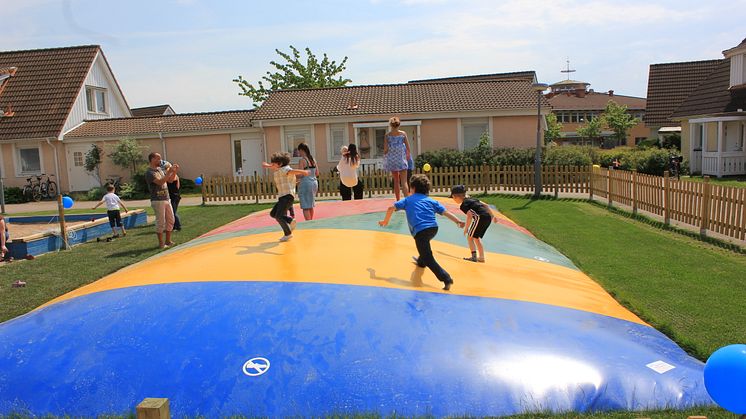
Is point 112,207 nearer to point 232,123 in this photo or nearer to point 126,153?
point 126,153

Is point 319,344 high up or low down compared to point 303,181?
down

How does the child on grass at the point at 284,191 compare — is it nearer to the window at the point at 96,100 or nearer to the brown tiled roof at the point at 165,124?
the brown tiled roof at the point at 165,124

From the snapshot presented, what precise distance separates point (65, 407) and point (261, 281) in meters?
2.32

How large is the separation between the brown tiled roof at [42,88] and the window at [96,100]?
1.40m

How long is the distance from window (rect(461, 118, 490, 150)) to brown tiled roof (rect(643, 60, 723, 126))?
1470cm

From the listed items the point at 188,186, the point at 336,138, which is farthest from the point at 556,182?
the point at 188,186

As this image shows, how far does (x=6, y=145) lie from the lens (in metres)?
31.1

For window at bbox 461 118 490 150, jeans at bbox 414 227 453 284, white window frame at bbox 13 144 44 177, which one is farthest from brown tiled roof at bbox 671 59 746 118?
white window frame at bbox 13 144 44 177

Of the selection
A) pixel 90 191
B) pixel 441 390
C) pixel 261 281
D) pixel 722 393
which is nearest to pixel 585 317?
pixel 441 390

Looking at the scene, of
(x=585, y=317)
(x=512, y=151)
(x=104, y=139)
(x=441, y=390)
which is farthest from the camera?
(x=104, y=139)

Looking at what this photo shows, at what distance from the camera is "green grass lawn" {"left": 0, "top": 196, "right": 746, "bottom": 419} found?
269 inches

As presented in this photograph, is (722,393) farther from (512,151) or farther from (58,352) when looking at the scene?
(512,151)

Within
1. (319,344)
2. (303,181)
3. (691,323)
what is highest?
(303,181)

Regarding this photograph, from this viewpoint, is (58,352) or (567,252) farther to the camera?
(567,252)
